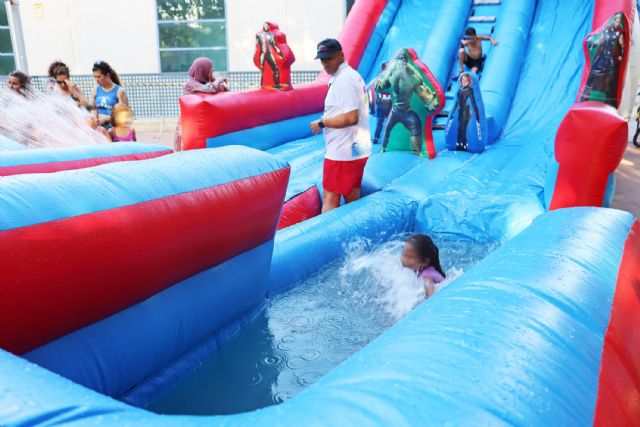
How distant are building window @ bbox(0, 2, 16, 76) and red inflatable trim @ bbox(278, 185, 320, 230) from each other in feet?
31.7

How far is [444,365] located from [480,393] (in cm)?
8

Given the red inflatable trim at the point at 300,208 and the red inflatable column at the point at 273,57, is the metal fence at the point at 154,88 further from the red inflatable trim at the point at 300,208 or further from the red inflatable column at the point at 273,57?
the red inflatable trim at the point at 300,208

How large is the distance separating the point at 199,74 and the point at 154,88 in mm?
5461

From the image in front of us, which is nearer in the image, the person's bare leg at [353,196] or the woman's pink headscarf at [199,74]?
the person's bare leg at [353,196]

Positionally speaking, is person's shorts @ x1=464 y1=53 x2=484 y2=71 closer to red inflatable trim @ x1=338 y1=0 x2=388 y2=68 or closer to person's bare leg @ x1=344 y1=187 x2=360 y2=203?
red inflatable trim @ x1=338 y1=0 x2=388 y2=68

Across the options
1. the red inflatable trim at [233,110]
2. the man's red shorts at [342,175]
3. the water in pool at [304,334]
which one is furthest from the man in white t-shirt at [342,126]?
the red inflatable trim at [233,110]

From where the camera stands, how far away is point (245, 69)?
416 inches

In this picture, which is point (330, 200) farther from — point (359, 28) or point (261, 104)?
point (359, 28)

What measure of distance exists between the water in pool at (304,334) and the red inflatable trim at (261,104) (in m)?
2.13

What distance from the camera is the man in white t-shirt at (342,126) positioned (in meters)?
3.31

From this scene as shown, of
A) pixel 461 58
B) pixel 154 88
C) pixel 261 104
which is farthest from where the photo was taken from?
pixel 154 88

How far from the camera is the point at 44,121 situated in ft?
13.5

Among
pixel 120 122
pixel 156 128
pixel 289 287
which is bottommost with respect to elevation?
pixel 156 128

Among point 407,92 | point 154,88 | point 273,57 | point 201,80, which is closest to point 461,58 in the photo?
point 407,92
